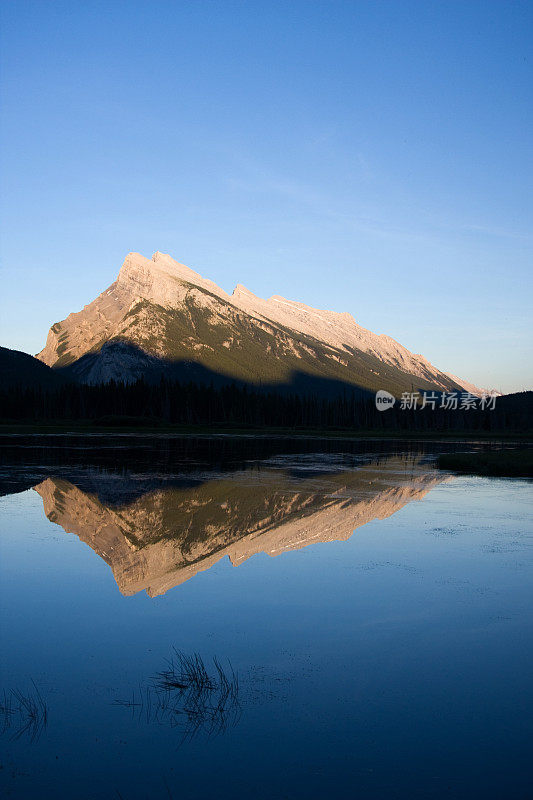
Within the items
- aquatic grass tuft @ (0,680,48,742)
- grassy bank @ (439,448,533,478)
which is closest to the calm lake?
aquatic grass tuft @ (0,680,48,742)

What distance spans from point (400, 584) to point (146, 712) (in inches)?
394

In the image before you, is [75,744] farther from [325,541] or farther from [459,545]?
[459,545]

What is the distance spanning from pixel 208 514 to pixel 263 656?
1586cm

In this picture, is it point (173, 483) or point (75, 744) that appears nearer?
point (75, 744)

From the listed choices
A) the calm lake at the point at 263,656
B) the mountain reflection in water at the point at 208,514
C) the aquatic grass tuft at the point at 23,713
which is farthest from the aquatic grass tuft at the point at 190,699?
the mountain reflection in water at the point at 208,514

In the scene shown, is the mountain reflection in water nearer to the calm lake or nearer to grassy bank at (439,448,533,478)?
the calm lake

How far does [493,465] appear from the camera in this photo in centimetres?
5525

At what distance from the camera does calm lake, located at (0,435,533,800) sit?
8.41 metres

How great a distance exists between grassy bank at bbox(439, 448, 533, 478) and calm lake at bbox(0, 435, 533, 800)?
28.3 m

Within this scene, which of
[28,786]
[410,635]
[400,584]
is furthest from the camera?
[400,584]

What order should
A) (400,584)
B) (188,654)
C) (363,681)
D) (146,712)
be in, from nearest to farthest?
(146,712) → (363,681) → (188,654) → (400,584)

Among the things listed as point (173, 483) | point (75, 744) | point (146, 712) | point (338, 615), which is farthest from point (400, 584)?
point (173, 483)

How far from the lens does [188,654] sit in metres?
12.2

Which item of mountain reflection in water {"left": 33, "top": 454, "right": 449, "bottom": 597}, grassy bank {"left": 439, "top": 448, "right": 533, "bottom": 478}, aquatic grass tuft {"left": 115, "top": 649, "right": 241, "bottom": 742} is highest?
grassy bank {"left": 439, "top": 448, "right": 533, "bottom": 478}
